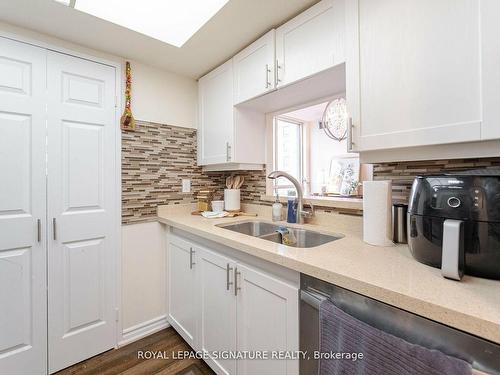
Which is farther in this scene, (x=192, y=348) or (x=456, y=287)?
(x=192, y=348)

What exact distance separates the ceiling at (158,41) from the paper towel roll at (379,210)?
0.98 m

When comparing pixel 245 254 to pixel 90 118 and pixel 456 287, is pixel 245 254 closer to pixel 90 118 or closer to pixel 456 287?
pixel 456 287

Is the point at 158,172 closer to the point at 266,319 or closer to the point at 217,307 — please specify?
the point at 217,307

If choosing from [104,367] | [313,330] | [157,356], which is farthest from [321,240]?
[104,367]

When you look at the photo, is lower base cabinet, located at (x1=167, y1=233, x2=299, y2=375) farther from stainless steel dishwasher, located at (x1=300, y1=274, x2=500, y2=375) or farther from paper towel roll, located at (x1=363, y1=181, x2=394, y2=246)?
paper towel roll, located at (x1=363, y1=181, x2=394, y2=246)

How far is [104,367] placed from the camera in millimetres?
1534

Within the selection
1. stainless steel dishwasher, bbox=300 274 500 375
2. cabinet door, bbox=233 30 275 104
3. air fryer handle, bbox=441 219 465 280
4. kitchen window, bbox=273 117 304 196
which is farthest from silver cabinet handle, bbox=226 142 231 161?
air fryer handle, bbox=441 219 465 280

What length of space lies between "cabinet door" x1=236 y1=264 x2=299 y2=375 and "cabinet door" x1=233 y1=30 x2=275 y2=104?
1063 mm

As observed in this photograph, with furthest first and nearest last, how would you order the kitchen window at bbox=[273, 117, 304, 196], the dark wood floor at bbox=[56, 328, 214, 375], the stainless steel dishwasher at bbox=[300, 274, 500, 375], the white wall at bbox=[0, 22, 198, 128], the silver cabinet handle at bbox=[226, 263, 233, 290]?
1. the kitchen window at bbox=[273, 117, 304, 196]
2. the white wall at bbox=[0, 22, 198, 128]
3. the dark wood floor at bbox=[56, 328, 214, 375]
4. the silver cabinet handle at bbox=[226, 263, 233, 290]
5. the stainless steel dishwasher at bbox=[300, 274, 500, 375]

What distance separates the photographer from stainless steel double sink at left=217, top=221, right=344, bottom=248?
4.59 ft

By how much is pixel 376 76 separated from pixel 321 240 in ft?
2.87

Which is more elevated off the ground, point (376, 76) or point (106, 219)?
point (376, 76)

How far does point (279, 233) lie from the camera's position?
1521 millimetres

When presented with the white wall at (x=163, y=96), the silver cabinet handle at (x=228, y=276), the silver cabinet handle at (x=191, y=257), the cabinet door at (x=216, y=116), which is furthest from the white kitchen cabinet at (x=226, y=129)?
the silver cabinet handle at (x=228, y=276)
